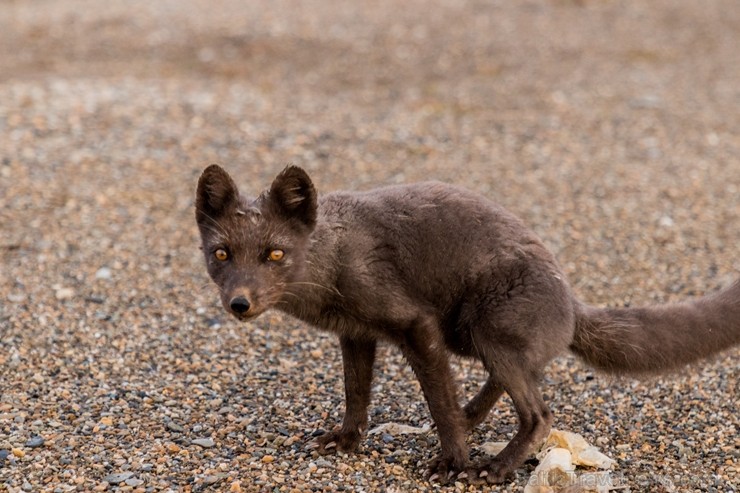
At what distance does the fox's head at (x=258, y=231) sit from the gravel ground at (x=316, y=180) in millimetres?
1215

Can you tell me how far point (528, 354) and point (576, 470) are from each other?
2.79 feet

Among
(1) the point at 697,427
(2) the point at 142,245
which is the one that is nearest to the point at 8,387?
(2) the point at 142,245

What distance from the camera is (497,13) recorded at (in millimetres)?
18281

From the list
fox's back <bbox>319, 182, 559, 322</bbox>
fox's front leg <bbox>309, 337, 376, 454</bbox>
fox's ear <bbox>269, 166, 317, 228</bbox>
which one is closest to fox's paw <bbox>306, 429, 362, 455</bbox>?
fox's front leg <bbox>309, 337, 376, 454</bbox>

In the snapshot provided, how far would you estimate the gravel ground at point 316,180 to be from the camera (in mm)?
6199

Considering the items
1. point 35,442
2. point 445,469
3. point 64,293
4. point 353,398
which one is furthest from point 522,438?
point 64,293

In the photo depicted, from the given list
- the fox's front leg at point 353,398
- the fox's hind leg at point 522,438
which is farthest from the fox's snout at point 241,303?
the fox's hind leg at point 522,438

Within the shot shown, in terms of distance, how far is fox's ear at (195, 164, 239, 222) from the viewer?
18.0ft

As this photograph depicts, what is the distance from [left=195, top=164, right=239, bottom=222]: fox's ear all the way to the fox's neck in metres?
0.54

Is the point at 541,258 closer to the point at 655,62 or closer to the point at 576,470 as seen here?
the point at 576,470

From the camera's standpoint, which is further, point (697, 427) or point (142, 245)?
point (142, 245)

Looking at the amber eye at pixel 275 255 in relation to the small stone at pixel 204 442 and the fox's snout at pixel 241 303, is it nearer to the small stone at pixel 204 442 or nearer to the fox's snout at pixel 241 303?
the fox's snout at pixel 241 303

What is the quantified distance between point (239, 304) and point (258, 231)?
484mm

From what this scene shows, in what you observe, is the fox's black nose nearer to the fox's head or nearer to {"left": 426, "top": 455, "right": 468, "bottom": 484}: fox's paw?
the fox's head
